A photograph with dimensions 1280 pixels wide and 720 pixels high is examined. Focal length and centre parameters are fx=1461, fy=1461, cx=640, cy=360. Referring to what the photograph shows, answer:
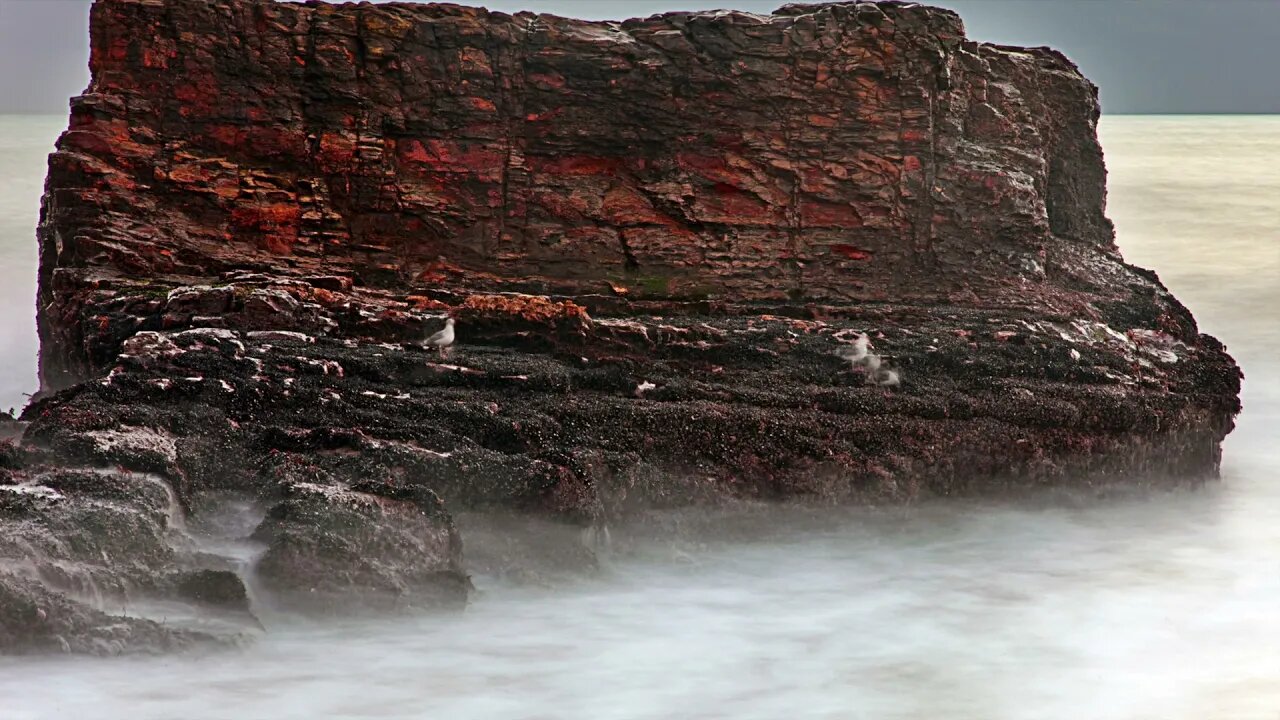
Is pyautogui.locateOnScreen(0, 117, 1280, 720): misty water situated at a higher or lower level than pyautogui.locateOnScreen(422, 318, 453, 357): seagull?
lower

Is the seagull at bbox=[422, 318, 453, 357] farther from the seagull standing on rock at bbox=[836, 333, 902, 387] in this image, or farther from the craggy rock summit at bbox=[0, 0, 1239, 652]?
the seagull standing on rock at bbox=[836, 333, 902, 387]

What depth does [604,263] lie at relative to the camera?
16.2 meters

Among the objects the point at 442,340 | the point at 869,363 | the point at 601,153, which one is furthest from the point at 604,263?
the point at 869,363

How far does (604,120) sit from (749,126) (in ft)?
5.33

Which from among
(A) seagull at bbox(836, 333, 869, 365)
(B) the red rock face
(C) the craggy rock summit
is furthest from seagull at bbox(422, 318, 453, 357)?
(A) seagull at bbox(836, 333, 869, 365)

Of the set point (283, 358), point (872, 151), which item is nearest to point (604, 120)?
point (872, 151)

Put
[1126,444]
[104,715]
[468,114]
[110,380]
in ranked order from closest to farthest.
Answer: [104,715] → [110,380] → [1126,444] → [468,114]

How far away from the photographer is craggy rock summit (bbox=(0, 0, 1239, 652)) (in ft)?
41.1

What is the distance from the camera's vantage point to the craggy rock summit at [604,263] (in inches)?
493

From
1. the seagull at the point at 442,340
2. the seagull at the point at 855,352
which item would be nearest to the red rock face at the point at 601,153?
the seagull at the point at 855,352

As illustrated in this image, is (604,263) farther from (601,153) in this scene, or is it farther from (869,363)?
(869,363)

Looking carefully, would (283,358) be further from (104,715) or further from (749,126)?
(749,126)

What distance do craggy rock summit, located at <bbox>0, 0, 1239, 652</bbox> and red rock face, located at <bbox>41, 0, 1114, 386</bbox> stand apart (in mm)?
34

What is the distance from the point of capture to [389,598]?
10.5 m
